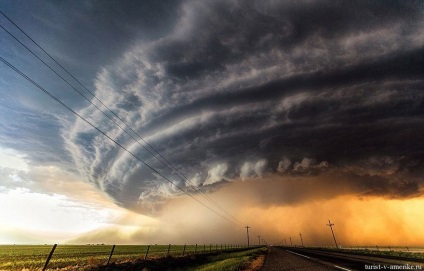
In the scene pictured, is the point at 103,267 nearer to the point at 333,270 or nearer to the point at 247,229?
the point at 333,270

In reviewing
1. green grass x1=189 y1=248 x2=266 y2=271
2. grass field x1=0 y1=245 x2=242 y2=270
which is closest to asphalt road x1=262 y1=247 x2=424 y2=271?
green grass x1=189 y1=248 x2=266 y2=271

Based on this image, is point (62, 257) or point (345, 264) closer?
point (345, 264)

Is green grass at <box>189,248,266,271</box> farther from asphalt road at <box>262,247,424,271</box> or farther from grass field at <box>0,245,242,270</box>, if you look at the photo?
grass field at <box>0,245,242,270</box>

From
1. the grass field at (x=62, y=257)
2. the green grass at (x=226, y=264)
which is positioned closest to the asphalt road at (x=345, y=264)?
the green grass at (x=226, y=264)

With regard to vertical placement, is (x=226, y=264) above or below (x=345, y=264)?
Answer: below

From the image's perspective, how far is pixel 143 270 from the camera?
18797mm

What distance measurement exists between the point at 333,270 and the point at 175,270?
13605mm

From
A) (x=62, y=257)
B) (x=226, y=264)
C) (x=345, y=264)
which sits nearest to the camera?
(x=345, y=264)

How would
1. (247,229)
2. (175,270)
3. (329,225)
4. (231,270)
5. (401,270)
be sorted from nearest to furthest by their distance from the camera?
1. (401,270)
2. (231,270)
3. (175,270)
4. (329,225)
5. (247,229)

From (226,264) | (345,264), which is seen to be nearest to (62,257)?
(226,264)

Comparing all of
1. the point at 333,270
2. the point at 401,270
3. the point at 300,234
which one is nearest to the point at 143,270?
the point at 333,270

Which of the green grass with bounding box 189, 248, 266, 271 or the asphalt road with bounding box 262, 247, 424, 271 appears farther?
the green grass with bounding box 189, 248, 266, 271

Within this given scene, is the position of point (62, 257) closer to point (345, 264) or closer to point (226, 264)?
point (226, 264)

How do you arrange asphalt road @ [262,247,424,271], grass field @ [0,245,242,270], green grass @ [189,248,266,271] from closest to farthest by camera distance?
asphalt road @ [262,247,424,271]
green grass @ [189,248,266,271]
grass field @ [0,245,242,270]
